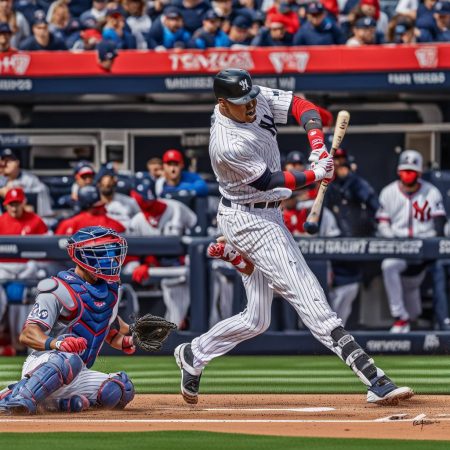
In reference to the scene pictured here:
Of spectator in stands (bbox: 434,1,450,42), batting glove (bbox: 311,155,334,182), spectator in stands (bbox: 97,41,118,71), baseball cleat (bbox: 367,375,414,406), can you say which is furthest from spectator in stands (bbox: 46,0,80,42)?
baseball cleat (bbox: 367,375,414,406)

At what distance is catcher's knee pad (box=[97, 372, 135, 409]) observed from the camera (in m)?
6.98

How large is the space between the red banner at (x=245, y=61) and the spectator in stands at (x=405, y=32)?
33 cm

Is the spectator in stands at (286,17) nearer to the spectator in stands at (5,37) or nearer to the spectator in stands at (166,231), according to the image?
the spectator in stands at (166,231)

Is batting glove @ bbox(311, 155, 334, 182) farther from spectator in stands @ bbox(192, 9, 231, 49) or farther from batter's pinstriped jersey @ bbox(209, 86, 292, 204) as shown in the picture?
spectator in stands @ bbox(192, 9, 231, 49)

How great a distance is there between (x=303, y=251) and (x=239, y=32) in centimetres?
332

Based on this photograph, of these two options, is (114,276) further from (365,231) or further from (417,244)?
(365,231)

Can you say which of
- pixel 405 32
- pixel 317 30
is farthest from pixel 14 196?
pixel 405 32

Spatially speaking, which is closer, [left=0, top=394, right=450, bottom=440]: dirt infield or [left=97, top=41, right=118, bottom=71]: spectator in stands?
[left=0, top=394, right=450, bottom=440]: dirt infield

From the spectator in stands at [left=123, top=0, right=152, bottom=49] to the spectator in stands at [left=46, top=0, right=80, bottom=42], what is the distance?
1.89 ft

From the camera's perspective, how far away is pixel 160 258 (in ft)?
38.1

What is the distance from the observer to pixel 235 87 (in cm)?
704

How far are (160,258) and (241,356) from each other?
1157 millimetres

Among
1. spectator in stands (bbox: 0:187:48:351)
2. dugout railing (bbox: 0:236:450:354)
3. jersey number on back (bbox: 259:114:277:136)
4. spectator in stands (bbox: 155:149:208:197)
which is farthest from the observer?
spectator in stands (bbox: 155:149:208:197)

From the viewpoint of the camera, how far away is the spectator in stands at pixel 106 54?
13250 mm
